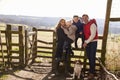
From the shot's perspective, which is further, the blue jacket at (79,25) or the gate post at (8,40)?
the gate post at (8,40)

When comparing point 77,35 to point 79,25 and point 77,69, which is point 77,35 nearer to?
point 79,25

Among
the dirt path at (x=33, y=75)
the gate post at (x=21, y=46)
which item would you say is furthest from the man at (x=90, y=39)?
the gate post at (x=21, y=46)

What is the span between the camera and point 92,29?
10977 millimetres

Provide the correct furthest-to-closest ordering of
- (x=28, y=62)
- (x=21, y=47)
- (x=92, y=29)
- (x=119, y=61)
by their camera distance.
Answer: (x=28, y=62)
(x=21, y=47)
(x=119, y=61)
(x=92, y=29)

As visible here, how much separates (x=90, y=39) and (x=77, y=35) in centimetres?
83

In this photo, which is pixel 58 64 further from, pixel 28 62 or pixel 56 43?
pixel 28 62

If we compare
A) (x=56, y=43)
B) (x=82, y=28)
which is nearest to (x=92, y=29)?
(x=82, y=28)

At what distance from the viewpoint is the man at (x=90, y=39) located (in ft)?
36.0

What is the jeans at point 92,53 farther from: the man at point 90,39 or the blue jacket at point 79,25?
→ the blue jacket at point 79,25

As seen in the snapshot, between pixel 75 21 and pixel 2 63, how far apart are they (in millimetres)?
3555

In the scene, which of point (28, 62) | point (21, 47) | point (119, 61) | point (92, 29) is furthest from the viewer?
point (28, 62)

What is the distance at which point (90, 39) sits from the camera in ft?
36.3

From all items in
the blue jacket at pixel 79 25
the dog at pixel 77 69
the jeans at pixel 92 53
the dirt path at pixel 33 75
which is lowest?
the dirt path at pixel 33 75

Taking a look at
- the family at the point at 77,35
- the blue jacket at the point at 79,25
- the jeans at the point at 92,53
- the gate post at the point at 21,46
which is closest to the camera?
the family at the point at 77,35
